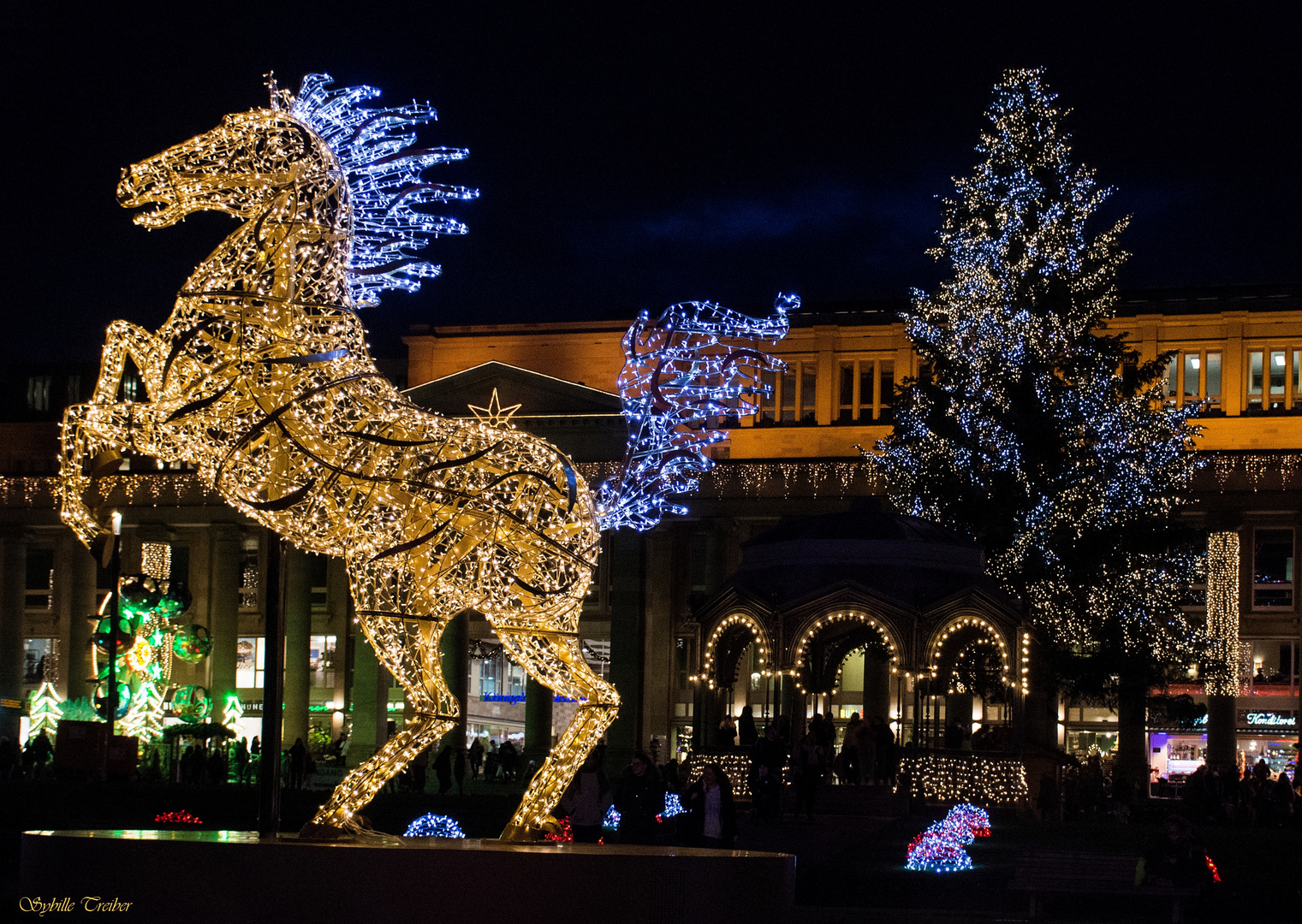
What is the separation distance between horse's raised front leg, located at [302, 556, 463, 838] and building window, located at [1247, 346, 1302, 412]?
57.4 meters

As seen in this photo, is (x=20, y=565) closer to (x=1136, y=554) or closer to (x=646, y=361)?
(x=1136, y=554)

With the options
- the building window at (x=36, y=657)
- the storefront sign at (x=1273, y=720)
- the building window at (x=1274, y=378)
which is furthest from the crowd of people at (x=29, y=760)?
the building window at (x=1274, y=378)

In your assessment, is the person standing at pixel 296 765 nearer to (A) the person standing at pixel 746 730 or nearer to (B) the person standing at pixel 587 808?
(A) the person standing at pixel 746 730

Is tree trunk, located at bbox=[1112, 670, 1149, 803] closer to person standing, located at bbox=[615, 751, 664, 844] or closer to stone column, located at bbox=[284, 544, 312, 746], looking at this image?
person standing, located at bbox=[615, 751, 664, 844]

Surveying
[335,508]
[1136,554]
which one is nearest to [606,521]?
[335,508]

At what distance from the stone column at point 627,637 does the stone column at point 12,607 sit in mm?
23842

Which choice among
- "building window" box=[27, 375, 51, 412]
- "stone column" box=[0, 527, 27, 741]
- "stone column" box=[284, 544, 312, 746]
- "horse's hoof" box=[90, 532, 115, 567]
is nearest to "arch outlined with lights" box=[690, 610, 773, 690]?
"horse's hoof" box=[90, 532, 115, 567]

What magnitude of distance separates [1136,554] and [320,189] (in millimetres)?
30558

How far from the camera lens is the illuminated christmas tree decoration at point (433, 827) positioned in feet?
73.6

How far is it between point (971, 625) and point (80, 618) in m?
45.1

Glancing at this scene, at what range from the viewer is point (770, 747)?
3105cm

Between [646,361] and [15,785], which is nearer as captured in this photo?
[646,361]

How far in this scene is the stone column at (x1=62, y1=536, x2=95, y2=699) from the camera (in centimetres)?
6862

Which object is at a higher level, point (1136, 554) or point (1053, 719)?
point (1136, 554)
